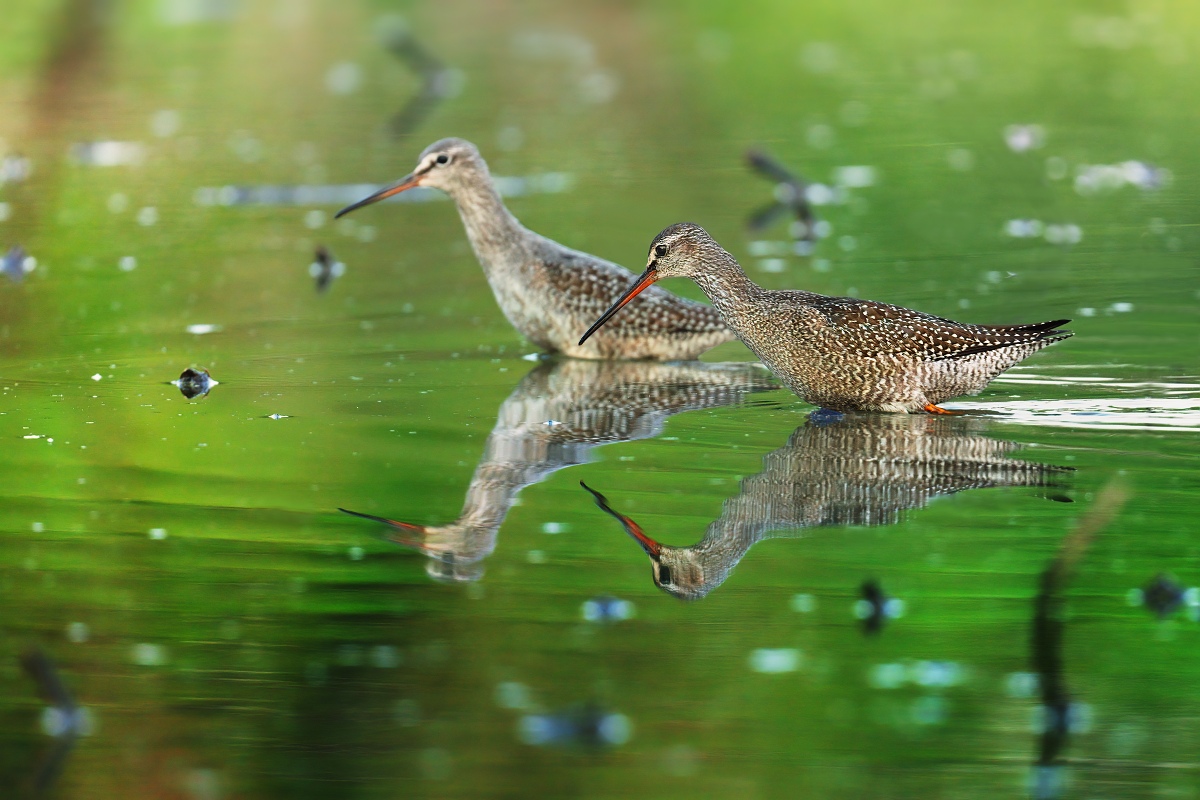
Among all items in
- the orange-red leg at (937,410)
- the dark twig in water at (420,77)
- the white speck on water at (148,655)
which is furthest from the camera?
the dark twig in water at (420,77)

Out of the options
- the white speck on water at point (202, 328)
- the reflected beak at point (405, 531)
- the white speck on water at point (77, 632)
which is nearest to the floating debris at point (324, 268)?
the white speck on water at point (202, 328)

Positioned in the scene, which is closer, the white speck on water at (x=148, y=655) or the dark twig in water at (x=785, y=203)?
the white speck on water at (x=148, y=655)

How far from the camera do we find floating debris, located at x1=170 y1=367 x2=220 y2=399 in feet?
31.7

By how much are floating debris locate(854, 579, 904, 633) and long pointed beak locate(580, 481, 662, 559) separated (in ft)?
2.99

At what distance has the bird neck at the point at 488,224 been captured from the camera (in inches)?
444

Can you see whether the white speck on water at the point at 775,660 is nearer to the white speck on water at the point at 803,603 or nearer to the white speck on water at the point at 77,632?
the white speck on water at the point at 803,603

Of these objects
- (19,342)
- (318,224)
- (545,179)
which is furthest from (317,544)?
(545,179)

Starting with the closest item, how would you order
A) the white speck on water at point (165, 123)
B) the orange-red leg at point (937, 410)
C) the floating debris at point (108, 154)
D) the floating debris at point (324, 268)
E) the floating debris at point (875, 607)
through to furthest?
the floating debris at point (875, 607) < the orange-red leg at point (937, 410) < the floating debris at point (324, 268) < the floating debris at point (108, 154) < the white speck on water at point (165, 123)

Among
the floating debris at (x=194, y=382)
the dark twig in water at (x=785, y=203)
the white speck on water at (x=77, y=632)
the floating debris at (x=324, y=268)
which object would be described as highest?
the dark twig in water at (x=785, y=203)

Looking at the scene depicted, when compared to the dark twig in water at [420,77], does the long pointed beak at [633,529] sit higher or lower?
lower

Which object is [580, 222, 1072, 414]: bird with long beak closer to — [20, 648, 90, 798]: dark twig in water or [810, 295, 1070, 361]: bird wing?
[810, 295, 1070, 361]: bird wing

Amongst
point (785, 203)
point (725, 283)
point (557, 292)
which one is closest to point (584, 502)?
point (725, 283)

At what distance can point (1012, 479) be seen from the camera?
25.0ft

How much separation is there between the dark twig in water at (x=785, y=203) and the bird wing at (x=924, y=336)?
16.8 feet
